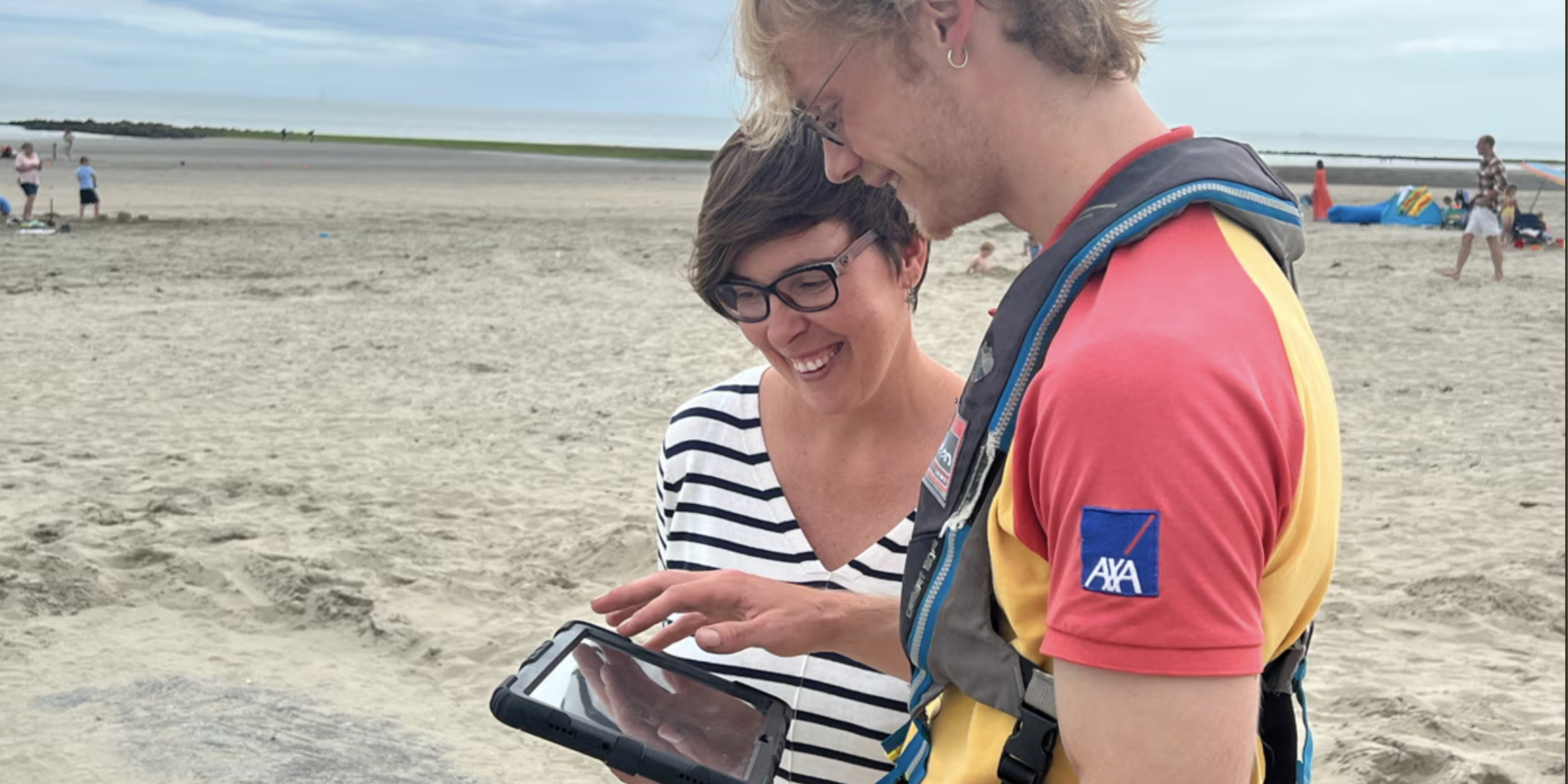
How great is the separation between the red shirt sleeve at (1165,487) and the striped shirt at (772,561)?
1121 mm

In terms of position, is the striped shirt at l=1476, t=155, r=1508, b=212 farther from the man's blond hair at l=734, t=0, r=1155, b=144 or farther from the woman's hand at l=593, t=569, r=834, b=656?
the man's blond hair at l=734, t=0, r=1155, b=144

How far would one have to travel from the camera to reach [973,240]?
21219mm

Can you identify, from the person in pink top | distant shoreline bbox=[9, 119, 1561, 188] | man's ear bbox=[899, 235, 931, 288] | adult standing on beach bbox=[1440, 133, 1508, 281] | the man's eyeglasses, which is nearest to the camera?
the man's eyeglasses

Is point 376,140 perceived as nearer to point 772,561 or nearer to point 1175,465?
point 772,561

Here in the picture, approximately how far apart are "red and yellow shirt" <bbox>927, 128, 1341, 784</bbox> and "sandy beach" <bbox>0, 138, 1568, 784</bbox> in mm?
3665

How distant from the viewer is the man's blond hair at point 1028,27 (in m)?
1.39

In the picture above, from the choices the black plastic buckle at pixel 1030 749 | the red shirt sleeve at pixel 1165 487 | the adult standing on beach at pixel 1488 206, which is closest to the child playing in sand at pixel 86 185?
the adult standing on beach at pixel 1488 206

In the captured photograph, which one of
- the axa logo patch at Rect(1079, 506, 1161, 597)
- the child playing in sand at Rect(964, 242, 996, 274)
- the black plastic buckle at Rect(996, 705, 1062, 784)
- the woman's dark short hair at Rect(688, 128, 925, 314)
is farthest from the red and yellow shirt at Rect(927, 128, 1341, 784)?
the child playing in sand at Rect(964, 242, 996, 274)

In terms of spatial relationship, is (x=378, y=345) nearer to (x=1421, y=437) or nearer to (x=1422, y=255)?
(x=1421, y=437)

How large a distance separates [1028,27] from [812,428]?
4.29 ft

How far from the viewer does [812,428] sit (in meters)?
2.60

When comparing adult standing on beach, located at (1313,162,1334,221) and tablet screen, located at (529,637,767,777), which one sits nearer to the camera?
tablet screen, located at (529,637,767,777)

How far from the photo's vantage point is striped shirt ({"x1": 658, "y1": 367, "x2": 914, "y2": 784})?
2350mm

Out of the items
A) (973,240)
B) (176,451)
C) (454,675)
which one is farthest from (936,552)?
(973,240)
